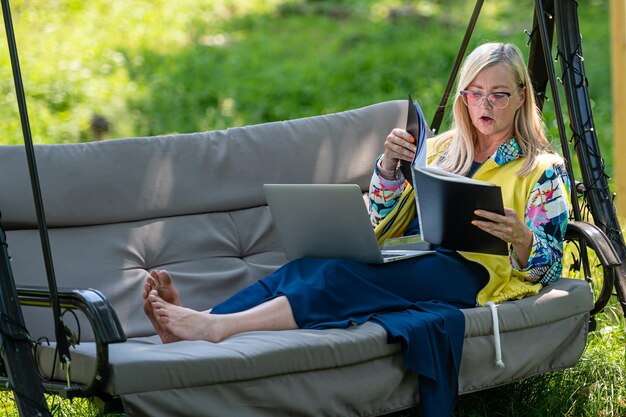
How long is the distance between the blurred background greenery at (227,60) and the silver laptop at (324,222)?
4.38 metres

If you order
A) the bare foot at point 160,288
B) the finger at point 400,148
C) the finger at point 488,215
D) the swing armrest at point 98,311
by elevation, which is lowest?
the bare foot at point 160,288

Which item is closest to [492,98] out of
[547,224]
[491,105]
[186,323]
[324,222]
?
[491,105]

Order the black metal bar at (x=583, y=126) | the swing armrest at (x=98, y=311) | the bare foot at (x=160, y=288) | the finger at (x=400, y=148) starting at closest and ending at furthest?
1. the swing armrest at (x=98, y=311)
2. the bare foot at (x=160, y=288)
3. the finger at (x=400, y=148)
4. the black metal bar at (x=583, y=126)

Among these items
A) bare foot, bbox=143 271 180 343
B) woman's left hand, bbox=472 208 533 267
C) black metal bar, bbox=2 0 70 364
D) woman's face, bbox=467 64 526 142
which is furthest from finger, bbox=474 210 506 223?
black metal bar, bbox=2 0 70 364

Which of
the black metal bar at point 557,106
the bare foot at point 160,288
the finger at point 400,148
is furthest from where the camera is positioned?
the black metal bar at point 557,106

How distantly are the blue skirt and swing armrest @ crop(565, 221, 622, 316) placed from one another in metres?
0.39

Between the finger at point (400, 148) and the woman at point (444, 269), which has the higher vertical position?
the finger at point (400, 148)

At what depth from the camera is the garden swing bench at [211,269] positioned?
8.80ft

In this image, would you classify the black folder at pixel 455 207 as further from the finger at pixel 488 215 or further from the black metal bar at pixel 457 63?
the black metal bar at pixel 457 63

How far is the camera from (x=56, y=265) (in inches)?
137

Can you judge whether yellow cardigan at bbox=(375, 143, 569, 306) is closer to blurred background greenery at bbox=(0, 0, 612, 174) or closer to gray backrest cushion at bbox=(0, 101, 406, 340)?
gray backrest cushion at bbox=(0, 101, 406, 340)

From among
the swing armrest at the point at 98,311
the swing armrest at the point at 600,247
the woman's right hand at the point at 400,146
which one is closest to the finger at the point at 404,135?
the woman's right hand at the point at 400,146

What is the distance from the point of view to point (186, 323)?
2988 mm

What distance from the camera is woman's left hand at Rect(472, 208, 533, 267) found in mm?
3033
